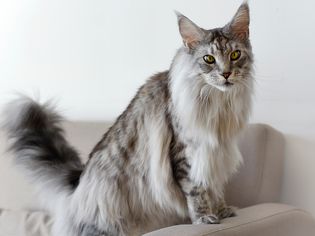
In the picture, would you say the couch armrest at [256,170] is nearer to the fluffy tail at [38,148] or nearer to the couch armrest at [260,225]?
the couch armrest at [260,225]

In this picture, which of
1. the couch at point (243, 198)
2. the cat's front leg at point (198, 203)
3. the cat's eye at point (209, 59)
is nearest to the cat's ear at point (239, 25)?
the cat's eye at point (209, 59)

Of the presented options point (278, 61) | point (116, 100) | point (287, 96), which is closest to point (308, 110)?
point (287, 96)

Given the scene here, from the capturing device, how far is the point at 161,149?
1481 millimetres

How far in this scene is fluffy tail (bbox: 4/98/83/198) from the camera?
5.49 ft

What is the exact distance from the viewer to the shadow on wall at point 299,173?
1749mm

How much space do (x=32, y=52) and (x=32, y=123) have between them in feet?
2.43

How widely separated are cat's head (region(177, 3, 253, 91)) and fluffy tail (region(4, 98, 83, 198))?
615mm

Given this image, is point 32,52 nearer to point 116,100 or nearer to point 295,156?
point 116,100

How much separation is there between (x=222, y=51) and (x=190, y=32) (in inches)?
4.7

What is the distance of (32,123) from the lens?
169cm

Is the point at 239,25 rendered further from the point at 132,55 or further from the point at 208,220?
the point at 132,55

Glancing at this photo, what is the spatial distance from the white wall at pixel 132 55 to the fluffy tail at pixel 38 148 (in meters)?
0.49

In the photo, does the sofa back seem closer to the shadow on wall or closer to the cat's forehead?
the shadow on wall

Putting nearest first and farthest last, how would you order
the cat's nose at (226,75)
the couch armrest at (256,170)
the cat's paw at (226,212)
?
the cat's nose at (226,75)
the cat's paw at (226,212)
the couch armrest at (256,170)
